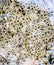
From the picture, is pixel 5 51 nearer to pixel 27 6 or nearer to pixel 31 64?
pixel 31 64

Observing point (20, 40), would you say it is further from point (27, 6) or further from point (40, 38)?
point (27, 6)

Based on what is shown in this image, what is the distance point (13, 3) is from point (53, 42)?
641 mm

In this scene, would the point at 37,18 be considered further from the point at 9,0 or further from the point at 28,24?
the point at 9,0

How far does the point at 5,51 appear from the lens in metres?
1.88

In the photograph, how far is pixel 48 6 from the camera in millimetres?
1968

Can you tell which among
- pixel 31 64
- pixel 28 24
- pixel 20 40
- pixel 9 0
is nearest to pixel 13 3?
pixel 9 0

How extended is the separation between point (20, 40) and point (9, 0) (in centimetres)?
47

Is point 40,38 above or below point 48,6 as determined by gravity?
below

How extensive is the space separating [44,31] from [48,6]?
295mm

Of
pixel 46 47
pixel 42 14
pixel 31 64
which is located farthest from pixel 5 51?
pixel 42 14

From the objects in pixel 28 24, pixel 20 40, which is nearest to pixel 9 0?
pixel 28 24

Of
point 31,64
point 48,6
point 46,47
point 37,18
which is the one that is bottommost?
point 31,64

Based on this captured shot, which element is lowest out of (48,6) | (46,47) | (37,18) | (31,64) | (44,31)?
(31,64)

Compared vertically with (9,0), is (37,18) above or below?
below
